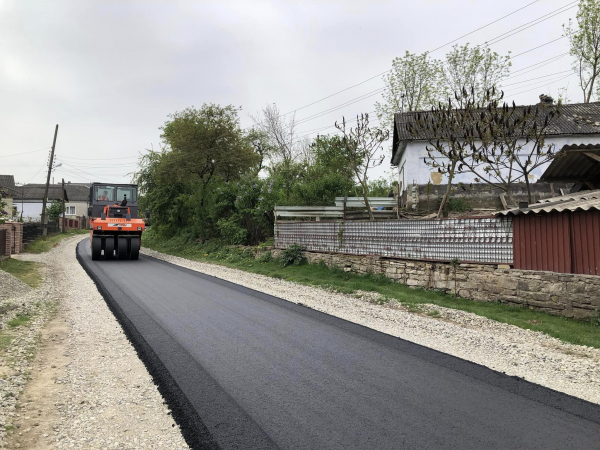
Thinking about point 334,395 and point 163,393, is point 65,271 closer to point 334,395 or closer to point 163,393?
point 163,393

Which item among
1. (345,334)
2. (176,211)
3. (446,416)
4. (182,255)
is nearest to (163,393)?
(446,416)

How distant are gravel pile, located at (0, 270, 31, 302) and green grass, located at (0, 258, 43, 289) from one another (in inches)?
18.3

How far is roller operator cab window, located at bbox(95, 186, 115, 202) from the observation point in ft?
76.4

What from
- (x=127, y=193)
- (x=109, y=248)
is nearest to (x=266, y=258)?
(x=109, y=248)

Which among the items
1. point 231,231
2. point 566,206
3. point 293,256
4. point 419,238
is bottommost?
point 293,256

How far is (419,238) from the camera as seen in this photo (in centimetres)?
1262

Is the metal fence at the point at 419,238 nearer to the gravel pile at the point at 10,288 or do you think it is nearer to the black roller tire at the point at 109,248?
the black roller tire at the point at 109,248

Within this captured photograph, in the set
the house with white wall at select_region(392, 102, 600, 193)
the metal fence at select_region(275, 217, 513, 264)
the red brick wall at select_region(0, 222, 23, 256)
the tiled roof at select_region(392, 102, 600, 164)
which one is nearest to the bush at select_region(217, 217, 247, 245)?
the metal fence at select_region(275, 217, 513, 264)

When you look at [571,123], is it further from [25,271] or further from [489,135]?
[25,271]

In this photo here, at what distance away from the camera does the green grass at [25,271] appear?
45.5 feet

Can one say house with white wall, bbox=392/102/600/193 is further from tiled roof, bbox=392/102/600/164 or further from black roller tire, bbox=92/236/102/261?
black roller tire, bbox=92/236/102/261

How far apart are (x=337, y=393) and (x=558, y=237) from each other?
6.82 meters

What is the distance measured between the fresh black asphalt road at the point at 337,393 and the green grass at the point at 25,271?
7.82 metres

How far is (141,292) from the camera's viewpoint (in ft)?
37.6
